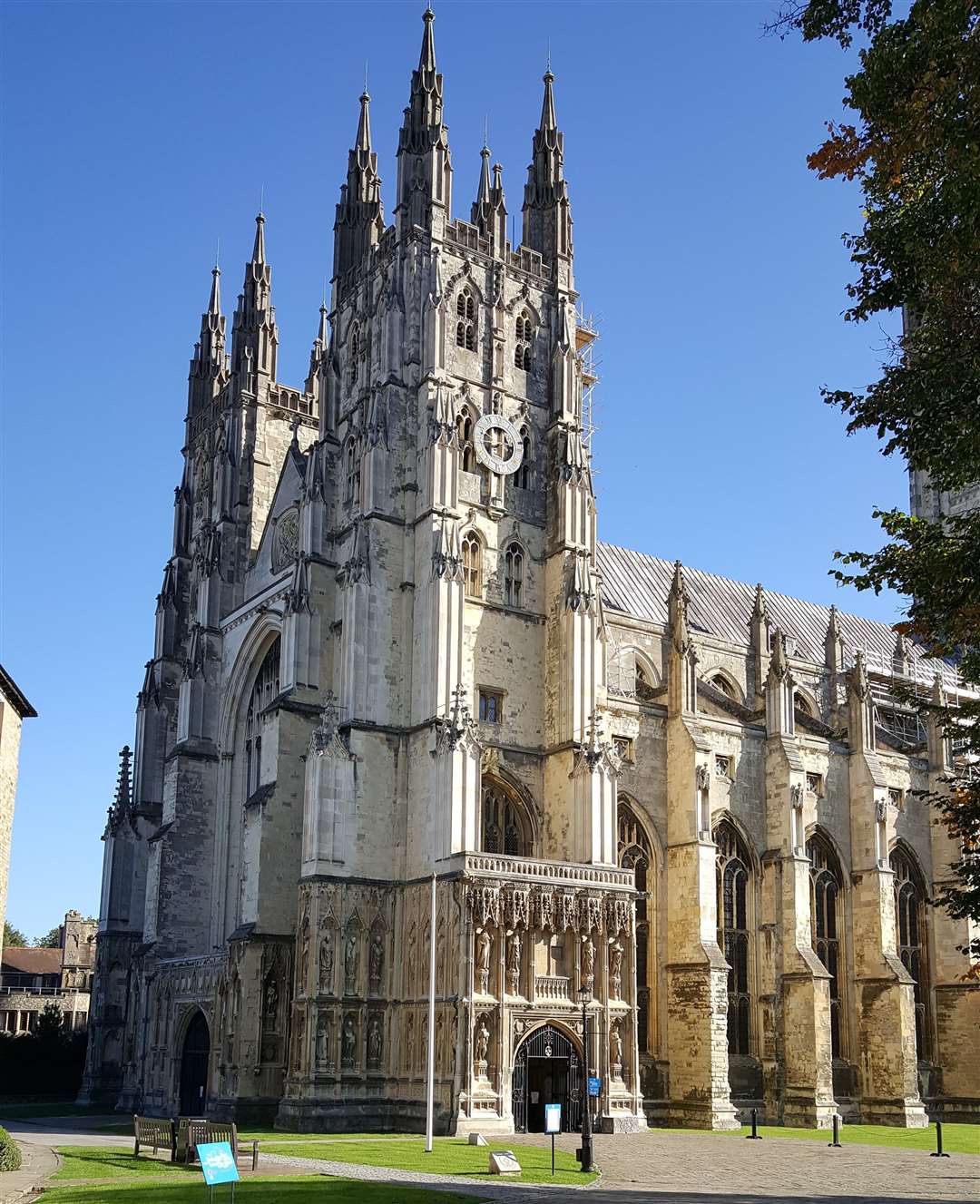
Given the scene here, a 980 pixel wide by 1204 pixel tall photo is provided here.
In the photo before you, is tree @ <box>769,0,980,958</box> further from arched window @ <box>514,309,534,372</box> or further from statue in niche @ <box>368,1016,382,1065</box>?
arched window @ <box>514,309,534,372</box>

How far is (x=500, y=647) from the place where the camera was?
4794cm

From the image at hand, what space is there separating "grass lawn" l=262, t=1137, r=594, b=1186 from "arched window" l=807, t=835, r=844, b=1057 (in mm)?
21590

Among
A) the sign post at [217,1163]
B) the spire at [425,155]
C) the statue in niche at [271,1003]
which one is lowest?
the sign post at [217,1163]

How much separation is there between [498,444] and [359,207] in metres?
13.1

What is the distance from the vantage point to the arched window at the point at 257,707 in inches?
2136

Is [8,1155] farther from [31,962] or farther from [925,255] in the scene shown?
[31,962]

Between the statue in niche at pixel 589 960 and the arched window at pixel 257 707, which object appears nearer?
the statue in niche at pixel 589 960

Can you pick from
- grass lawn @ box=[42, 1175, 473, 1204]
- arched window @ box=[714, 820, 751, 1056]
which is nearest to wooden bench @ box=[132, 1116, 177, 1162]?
grass lawn @ box=[42, 1175, 473, 1204]

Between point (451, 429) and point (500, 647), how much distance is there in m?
7.65

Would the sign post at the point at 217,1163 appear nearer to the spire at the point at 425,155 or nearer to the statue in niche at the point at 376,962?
the statue in niche at the point at 376,962

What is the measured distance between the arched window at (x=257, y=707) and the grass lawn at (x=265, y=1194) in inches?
1121

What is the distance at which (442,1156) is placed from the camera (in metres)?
32.7

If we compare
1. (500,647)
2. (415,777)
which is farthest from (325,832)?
(500,647)

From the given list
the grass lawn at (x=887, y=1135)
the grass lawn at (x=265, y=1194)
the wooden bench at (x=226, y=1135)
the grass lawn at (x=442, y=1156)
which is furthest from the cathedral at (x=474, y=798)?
the grass lawn at (x=265, y=1194)
